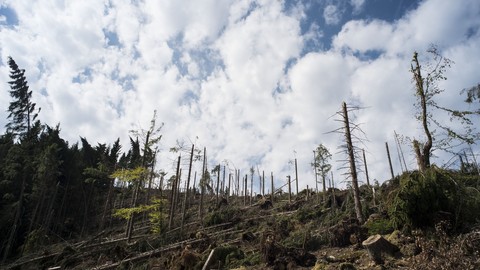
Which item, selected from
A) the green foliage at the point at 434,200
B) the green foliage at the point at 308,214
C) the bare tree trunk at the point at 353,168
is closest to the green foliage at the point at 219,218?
the green foliage at the point at 308,214

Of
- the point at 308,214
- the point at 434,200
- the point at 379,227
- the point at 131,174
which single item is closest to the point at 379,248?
the point at 434,200

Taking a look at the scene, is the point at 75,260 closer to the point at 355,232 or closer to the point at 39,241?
the point at 39,241

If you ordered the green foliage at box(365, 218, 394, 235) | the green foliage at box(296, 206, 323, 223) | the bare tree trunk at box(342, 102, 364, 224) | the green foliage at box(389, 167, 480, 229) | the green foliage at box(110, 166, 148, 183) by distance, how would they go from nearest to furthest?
the green foliage at box(389, 167, 480, 229)
the green foliage at box(365, 218, 394, 235)
the bare tree trunk at box(342, 102, 364, 224)
the green foliage at box(296, 206, 323, 223)
the green foliage at box(110, 166, 148, 183)

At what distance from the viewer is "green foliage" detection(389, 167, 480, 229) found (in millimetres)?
10898

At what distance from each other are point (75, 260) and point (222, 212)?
521 inches

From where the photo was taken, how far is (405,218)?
38.0 ft

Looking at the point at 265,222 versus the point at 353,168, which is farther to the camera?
the point at 265,222

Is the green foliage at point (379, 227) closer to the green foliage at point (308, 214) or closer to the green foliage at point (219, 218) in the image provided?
the green foliage at point (308, 214)

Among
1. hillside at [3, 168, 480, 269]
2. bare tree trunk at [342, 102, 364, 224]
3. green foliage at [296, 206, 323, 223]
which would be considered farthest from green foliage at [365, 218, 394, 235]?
green foliage at [296, 206, 323, 223]

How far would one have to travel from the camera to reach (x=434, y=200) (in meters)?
11.0

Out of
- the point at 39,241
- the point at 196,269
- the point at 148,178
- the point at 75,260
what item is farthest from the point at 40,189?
the point at 196,269

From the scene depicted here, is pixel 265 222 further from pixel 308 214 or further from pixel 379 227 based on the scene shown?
pixel 379 227

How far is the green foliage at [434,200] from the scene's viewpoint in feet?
35.8

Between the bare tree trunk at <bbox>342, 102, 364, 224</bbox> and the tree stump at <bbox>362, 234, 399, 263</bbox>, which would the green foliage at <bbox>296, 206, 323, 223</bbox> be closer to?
the bare tree trunk at <bbox>342, 102, 364, 224</bbox>
